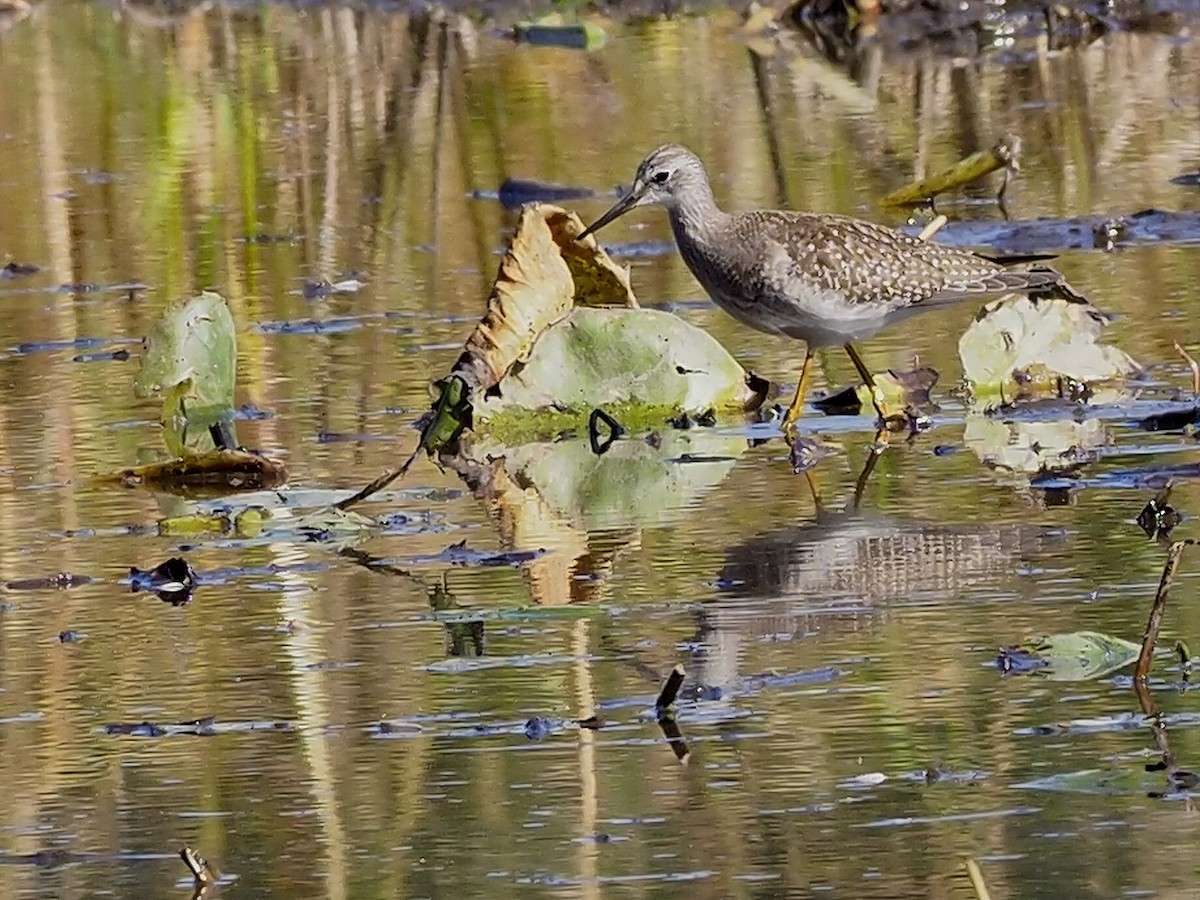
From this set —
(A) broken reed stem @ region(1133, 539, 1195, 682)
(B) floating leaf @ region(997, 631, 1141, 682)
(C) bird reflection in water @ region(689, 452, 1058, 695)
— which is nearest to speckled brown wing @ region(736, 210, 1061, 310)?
(C) bird reflection in water @ region(689, 452, 1058, 695)

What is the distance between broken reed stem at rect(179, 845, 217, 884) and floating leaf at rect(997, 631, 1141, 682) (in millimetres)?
1473

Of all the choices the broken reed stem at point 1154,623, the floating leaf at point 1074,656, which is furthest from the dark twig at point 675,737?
the broken reed stem at point 1154,623

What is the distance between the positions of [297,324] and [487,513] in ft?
9.08

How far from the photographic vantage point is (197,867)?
146 inches

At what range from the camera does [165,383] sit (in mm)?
7176

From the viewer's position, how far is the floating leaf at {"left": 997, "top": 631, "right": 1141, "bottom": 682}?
14.8 ft

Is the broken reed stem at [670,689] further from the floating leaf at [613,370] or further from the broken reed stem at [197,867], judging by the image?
the floating leaf at [613,370]

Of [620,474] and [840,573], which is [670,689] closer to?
[840,573]

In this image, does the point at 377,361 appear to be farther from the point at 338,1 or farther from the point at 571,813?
the point at 338,1

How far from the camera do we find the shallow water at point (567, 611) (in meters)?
3.84

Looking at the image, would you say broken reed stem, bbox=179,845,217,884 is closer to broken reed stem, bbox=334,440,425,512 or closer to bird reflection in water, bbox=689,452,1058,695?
bird reflection in water, bbox=689,452,1058,695

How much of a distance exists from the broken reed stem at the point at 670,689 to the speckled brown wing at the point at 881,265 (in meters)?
3.04

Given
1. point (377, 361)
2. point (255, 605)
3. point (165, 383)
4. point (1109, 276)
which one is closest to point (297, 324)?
point (377, 361)

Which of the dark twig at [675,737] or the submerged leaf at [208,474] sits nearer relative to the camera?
the dark twig at [675,737]
